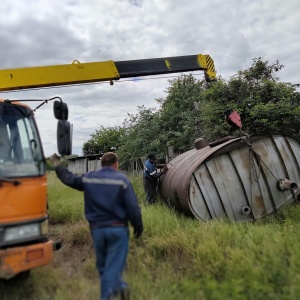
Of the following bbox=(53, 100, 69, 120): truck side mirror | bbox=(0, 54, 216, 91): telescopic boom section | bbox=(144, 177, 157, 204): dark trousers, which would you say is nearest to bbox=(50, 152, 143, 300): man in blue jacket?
bbox=(53, 100, 69, 120): truck side mirror

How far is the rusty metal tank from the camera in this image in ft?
21.7

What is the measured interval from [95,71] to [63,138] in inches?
136

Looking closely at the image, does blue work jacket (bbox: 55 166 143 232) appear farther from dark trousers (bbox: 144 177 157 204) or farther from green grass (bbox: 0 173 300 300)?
dark trousers (bbox: 144 177 157 204)

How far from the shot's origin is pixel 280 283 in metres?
3.44

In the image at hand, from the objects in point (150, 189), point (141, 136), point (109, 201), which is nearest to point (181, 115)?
point (141, 136)

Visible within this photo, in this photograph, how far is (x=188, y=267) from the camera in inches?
168

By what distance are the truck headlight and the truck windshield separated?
21.8 inches

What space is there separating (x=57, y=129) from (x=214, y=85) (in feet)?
31.3

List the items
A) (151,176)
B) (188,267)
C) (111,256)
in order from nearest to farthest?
(111,256) → (188,267) → (151,176)

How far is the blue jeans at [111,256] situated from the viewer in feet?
11.3

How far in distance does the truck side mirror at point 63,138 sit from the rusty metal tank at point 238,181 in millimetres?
3041

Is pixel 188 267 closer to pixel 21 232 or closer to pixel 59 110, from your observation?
pixel 21 232

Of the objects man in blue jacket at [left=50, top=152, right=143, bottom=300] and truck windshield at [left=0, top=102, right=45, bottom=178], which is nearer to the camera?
man in blue jacket at [left=50, top=152, right=143, bottom=300]

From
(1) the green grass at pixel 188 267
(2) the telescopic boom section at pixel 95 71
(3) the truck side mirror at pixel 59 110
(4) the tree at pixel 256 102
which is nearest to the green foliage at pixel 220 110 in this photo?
(4) the tree at pixel 256 102
